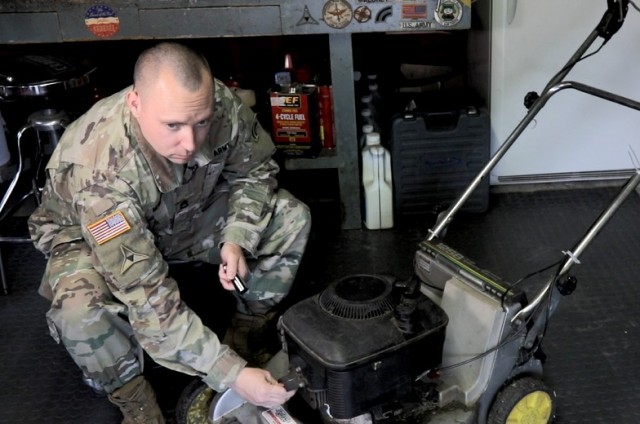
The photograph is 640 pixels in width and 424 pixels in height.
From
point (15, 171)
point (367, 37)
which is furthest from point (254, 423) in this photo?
point (367, 37)

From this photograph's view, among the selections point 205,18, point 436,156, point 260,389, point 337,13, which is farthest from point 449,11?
point 260,389

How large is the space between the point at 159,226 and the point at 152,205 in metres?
0.13

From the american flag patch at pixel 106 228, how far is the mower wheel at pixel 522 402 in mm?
859

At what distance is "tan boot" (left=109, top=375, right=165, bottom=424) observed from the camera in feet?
5.86

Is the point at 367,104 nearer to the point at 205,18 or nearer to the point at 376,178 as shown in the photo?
the point at 376,178

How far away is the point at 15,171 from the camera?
8.90 feet

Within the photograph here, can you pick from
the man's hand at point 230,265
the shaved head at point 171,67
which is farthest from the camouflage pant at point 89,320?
the shaved head at point 171,67

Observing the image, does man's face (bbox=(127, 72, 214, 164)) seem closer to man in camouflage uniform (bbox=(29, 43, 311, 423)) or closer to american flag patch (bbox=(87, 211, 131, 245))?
man in camouflage uniform (bbox=(29, 43, 311, 423))

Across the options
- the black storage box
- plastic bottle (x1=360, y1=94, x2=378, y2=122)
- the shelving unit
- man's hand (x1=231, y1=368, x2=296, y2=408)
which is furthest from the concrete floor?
the shelving unit

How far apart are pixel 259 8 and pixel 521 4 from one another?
2.81ft

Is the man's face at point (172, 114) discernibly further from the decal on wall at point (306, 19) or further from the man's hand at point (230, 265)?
the decal on wall at point (306, 19)

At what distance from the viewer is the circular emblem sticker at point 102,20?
2.29m

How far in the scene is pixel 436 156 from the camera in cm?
260

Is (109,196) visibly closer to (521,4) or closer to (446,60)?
→ (521,4)
